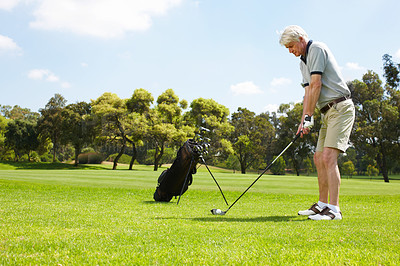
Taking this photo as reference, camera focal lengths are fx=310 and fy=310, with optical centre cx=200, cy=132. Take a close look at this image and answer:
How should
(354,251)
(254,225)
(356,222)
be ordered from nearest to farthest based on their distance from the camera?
1. (354,251)
2. (254,225)
3. (356,222)

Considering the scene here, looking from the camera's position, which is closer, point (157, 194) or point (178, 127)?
point (157, 194)

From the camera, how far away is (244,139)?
54.4m

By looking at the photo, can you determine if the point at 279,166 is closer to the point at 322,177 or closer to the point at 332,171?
the point at 322,177

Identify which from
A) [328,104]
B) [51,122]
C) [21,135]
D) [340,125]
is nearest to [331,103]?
[328,104]

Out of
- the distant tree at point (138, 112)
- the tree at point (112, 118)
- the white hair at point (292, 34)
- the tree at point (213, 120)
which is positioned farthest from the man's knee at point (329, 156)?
the tree at point (213, 120)

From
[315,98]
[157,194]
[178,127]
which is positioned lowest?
[157,194]

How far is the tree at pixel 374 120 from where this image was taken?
43.1 meters

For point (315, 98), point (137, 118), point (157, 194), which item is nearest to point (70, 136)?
point (137, 118)

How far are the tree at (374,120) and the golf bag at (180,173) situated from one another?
42131 mm

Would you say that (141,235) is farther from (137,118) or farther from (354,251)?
Answer: (137,118)

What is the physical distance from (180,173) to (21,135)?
→ 5718cm

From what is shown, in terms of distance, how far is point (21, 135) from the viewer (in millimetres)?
54656

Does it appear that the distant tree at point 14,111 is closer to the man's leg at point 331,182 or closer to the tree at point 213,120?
the tree at point 213,120

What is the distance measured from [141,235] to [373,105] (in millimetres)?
48249
